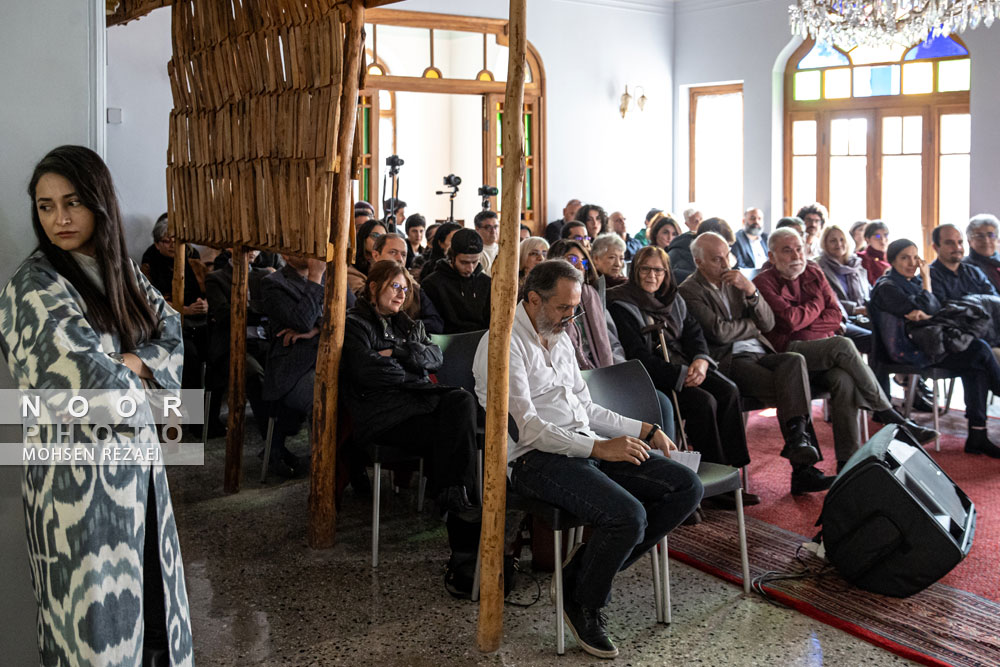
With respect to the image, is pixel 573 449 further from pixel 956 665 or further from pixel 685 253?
pixel 685 253

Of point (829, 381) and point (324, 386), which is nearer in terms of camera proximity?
point (324, 386)

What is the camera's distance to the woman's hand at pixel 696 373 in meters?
4.63

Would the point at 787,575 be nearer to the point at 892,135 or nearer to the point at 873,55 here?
the point at 892,135

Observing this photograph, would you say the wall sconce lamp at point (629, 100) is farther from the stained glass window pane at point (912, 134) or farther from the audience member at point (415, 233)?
the audience member at point (415, 233)

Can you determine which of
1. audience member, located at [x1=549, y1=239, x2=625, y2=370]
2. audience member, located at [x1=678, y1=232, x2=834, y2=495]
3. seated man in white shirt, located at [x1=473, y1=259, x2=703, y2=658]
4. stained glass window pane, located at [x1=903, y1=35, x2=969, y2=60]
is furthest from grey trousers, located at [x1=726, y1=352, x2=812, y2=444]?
stained glass window pane, located at [x1=903, y1=35, x2=969, y2=60]

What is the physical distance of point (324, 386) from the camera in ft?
13.6

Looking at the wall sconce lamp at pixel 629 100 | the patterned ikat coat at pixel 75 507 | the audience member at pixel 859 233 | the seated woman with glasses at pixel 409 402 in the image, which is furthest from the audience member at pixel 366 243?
the wall sconce lamp at pixel 629 100

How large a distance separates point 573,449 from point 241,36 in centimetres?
260

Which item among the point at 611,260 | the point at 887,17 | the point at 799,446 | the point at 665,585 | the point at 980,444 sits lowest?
the point at 665,585

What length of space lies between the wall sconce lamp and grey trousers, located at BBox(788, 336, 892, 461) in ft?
23.3

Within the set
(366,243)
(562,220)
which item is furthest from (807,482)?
(562,220)

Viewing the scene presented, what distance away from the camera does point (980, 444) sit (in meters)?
5.50

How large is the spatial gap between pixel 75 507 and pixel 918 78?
397 inches

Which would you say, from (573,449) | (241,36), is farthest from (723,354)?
(241,36)
